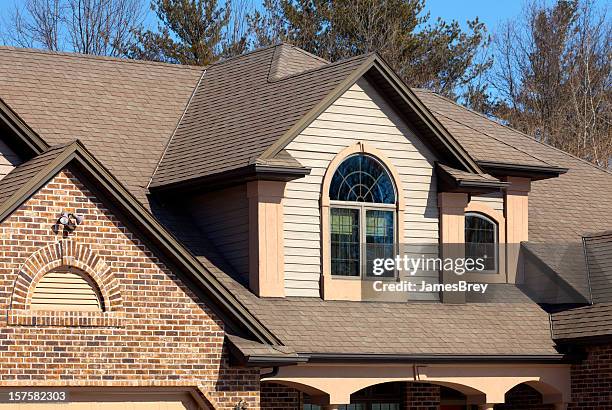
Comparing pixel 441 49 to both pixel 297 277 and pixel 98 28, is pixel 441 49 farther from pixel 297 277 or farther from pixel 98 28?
pixel 297 277

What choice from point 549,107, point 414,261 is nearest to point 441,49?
point 549,107

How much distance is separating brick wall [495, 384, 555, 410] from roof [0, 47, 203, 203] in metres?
7.69

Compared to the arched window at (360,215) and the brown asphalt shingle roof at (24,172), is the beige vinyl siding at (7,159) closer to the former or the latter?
the brown asphalt shingle roof at (24,172)

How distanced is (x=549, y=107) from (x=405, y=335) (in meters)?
28.9

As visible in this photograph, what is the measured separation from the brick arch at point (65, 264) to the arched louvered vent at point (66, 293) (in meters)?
0.09

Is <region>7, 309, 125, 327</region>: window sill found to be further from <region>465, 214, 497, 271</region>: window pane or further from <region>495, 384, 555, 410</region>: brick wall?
<region>495, 384, 555, 410</region>: brick wall

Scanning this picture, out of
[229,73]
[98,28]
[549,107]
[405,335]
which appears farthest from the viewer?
[549,107]

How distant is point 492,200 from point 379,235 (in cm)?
309

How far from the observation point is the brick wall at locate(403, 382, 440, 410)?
968 inches

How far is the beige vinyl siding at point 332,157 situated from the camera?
23281 millimetres

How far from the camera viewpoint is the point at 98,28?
44812 mm

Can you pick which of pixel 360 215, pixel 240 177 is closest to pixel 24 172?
pixel 240 177

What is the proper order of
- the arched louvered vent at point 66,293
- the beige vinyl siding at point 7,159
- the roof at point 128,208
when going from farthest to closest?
1. the beige vinyl siding at point 7,159
2. the arched louvered vent at point 66,293
3. the roof at point 128,208

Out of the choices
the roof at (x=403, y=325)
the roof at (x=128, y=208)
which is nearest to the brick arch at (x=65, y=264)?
the roof at (x=128, y=208)
